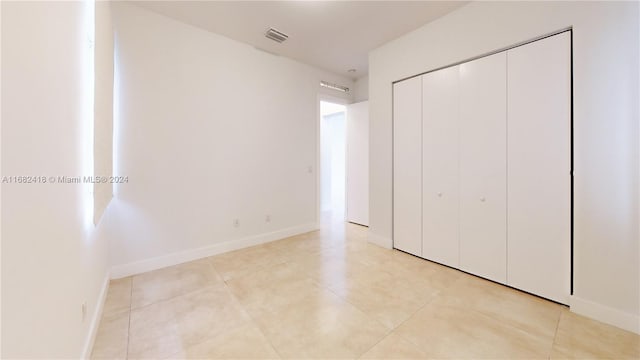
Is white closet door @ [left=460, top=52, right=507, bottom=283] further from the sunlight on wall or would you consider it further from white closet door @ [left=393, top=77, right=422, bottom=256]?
the sunlight on wall

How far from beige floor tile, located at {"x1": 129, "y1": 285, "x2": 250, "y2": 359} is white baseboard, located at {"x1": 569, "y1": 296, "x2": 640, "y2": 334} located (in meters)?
2.73

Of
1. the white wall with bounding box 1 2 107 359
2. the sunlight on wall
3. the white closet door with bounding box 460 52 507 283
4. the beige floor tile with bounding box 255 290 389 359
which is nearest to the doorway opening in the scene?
the white closet door with bounding box 460 52 507 283

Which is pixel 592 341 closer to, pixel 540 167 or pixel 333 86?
pixel 540 167

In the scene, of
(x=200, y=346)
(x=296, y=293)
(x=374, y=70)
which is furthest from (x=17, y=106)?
(x=374, y=70)

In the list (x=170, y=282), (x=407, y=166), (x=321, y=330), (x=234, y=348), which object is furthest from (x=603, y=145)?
(x=170, y=282)

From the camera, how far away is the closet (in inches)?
83.7

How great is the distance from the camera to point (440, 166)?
9.71ft

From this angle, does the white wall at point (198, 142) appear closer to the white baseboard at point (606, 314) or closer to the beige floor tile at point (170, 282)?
the beige floor tile at point (170, 282)

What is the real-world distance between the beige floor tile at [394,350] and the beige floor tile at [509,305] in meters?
0.76

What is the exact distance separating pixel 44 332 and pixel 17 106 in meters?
→ 0.86

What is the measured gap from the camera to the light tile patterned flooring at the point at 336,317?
162cm

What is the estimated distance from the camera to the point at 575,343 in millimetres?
1681

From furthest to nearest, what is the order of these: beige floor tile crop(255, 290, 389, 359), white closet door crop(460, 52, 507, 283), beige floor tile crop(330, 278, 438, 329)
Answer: white closet door crop(460, 52, 507, 283) < beige floor tile crop(330, 278, 438, 329) < beige floor tile crop(255, 290, 389, 359)

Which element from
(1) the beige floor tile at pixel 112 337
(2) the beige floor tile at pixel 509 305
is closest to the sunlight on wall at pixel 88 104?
(1) the beige floor tile at pixel 112 337
